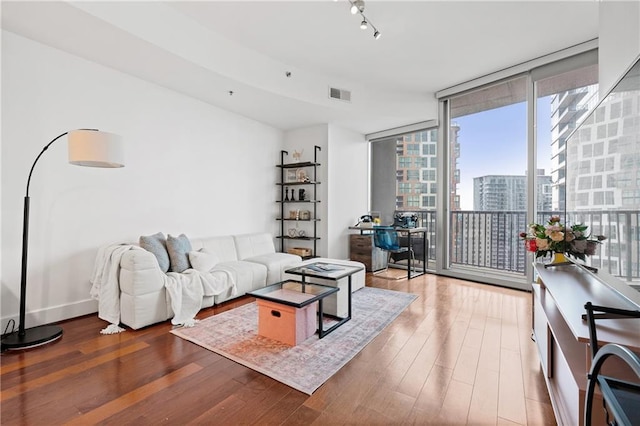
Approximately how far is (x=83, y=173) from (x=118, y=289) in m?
1.27

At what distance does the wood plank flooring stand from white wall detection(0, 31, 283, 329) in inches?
26.4

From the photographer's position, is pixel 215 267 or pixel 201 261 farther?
pixel 215 267

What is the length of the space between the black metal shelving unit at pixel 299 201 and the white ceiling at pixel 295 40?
1.05 m

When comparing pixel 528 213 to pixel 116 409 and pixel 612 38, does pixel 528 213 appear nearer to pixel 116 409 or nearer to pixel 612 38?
pixel 612 38

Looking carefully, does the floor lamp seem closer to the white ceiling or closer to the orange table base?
the white ceiling

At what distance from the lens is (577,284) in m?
1.82

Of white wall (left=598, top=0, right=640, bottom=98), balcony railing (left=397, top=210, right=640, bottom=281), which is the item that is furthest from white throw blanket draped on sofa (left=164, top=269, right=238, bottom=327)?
white wall (left=598, top=0, right=640, bottom=98)

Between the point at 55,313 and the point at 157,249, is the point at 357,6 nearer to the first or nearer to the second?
the point at 157,249

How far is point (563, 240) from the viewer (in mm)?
2123

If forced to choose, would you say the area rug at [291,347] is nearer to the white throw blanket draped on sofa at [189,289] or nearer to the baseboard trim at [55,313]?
the white throw blanket draped on sofa at [189,289]

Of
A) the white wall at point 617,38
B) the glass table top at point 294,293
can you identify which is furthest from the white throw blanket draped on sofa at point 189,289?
the white wall at point 617,38

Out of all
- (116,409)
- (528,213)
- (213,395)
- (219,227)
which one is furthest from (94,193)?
(528,213)

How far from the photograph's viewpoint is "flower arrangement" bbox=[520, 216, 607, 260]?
1.87 meters

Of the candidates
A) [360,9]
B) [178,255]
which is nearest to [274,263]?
[178,255]
